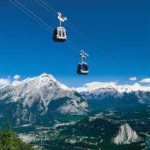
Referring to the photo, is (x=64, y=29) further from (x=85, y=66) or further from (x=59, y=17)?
(x=85, y=66)

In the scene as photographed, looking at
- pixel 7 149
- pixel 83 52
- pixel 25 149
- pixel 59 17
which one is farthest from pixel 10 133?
pixel 59 17

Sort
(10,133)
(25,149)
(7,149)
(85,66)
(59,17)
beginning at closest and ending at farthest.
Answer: (59,17), (85,66), (7,149), (10,133), (25,149)

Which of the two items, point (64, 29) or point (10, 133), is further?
point (10, 133)

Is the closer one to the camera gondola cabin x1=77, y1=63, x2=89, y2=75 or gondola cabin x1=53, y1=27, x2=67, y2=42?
gondola cabin x1=53, y1=27, x2=67, y2=42

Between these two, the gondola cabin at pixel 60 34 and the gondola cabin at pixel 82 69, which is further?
the gondola cabin at pixel 82 69

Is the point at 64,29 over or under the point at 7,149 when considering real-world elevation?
over

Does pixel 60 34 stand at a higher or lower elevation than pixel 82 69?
higher

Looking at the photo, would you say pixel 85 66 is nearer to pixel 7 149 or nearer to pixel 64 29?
pixel 64 29

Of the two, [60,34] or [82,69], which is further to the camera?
[82,69]

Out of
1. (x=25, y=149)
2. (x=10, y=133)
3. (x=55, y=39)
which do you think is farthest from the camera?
(x=25, y=149)
